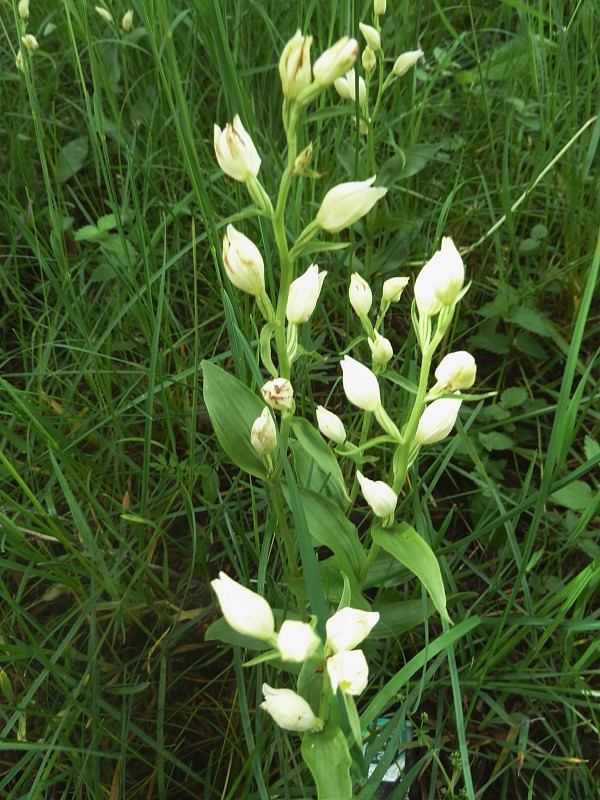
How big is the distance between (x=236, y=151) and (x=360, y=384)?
276mm

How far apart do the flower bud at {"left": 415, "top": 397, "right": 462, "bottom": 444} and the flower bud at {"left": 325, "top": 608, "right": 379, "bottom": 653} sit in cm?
21

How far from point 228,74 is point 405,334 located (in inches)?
28.0

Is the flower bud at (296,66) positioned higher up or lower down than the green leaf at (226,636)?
higher up

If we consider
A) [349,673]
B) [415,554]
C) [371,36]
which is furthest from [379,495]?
[371,36]

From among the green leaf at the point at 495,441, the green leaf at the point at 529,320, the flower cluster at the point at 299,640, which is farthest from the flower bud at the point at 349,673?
the green leaf at the point at 529,320

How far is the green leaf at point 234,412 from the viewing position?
0.88 meters

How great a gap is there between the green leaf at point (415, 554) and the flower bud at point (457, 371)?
0.17m

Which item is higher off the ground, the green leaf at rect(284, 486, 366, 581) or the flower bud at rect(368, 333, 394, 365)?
the flower bud at rect(368, 333, 394, 365)

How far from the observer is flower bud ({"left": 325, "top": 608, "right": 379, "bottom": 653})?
70 centimetres

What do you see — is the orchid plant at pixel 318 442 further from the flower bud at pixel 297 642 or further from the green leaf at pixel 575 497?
the green leaf at pixel 575 497

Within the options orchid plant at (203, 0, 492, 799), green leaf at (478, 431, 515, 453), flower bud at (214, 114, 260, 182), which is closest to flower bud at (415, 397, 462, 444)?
orchid plant at (203, 0, 492, 799)

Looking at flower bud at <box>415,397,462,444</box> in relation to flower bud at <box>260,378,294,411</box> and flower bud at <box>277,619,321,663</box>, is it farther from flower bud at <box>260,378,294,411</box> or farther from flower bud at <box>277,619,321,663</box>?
flower bud at <box>277,619,321,663</box>

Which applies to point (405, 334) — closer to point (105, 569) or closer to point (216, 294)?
point (216, 294)

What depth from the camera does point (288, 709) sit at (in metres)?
0.70
